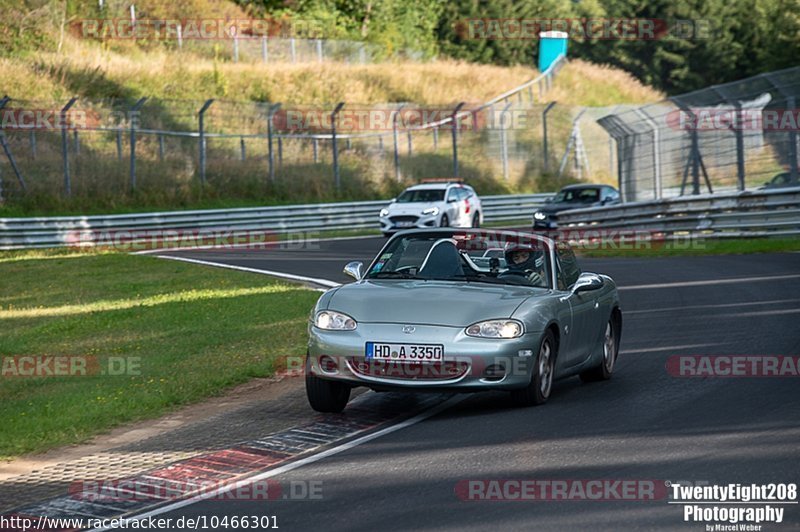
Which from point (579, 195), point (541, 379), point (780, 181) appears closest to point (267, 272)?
point (780, 181)

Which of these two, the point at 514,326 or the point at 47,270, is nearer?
the point at 514,326

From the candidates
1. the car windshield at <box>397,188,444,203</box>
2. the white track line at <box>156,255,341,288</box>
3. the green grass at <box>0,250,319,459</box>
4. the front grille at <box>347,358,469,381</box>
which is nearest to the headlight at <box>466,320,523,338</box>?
the front grille at <box>347,358,469,381</box>

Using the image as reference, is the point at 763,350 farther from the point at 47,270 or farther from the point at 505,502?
the point at 47,270

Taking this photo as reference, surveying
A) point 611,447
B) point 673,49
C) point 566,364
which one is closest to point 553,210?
point 566,364

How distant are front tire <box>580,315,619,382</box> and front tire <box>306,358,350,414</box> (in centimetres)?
239

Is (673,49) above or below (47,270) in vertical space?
above

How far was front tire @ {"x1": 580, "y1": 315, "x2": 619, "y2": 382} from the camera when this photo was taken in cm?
1141

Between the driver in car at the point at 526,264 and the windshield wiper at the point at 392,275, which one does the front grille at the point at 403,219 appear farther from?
the windshield wiper at the point at 392,275

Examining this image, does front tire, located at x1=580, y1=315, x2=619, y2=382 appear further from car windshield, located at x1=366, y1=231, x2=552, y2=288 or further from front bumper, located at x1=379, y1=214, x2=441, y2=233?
front bumper, located at x1=379, y1=214, x2=441, y2=233

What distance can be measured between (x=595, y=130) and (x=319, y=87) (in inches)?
537

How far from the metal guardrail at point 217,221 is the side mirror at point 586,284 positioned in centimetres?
2296

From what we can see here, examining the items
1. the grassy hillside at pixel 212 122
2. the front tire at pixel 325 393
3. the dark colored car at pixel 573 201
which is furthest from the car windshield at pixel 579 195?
the front tire at pixel 325 393

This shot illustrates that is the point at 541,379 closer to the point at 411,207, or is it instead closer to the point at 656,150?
the point at 411,207

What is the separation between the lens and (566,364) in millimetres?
10547
